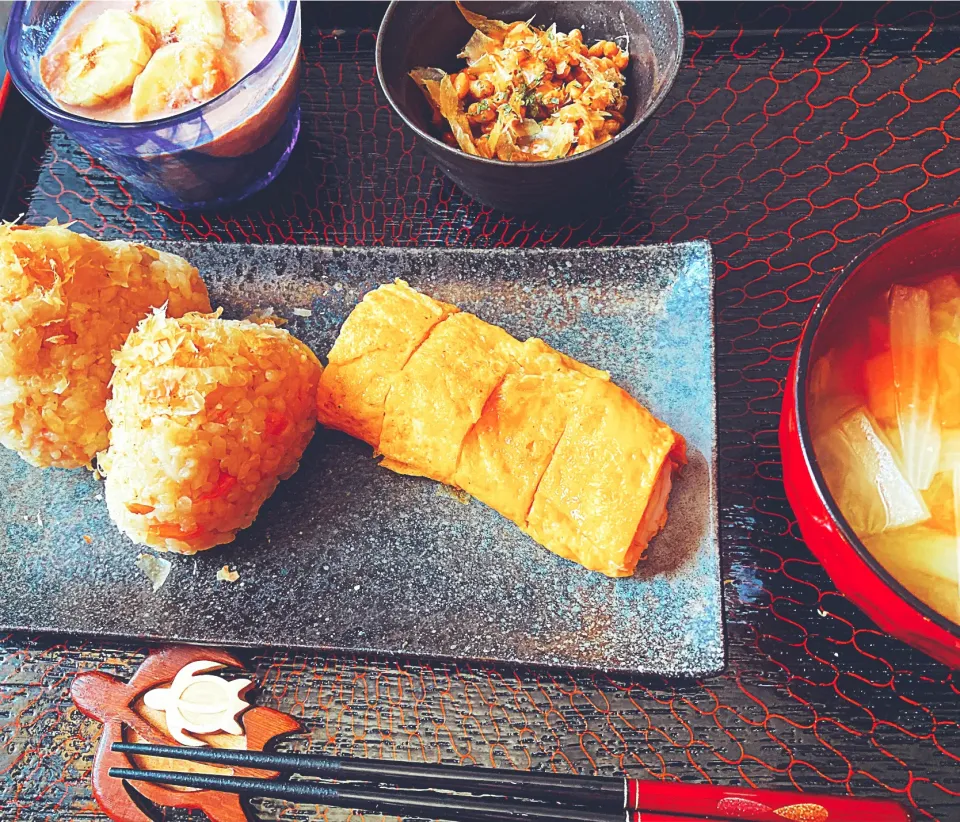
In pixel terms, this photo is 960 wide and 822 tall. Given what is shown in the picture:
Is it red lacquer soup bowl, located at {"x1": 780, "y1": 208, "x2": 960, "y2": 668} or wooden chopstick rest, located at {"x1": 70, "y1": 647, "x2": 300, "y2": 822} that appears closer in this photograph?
red lacquer soup bowl, located at {"x1": 780, "y1": 208, "x2": 960, "y2": 668}

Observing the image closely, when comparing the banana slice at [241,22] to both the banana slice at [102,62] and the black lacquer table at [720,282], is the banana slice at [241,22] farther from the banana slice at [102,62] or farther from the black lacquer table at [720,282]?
the black lacquer table at [720,282]

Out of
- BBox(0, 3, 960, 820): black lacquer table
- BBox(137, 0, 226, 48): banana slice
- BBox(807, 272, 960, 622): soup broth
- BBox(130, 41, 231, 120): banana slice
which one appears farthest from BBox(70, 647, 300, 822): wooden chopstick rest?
BBox(137, 0, 226, 48): banana slice

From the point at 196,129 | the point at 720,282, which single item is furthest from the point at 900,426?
the point at 196,129

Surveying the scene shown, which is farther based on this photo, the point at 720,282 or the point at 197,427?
the point at 720,282

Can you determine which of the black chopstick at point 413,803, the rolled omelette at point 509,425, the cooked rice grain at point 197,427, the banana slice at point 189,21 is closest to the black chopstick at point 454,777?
the black chopstick at point 413,803

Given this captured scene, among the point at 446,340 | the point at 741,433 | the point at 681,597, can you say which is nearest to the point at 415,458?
the point at 446,340

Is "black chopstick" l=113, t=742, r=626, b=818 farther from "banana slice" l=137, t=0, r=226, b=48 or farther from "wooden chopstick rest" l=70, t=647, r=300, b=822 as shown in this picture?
"banana slice" l=137, t=0, r=226, b=48

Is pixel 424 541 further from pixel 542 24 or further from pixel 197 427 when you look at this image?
pixel 542 24
